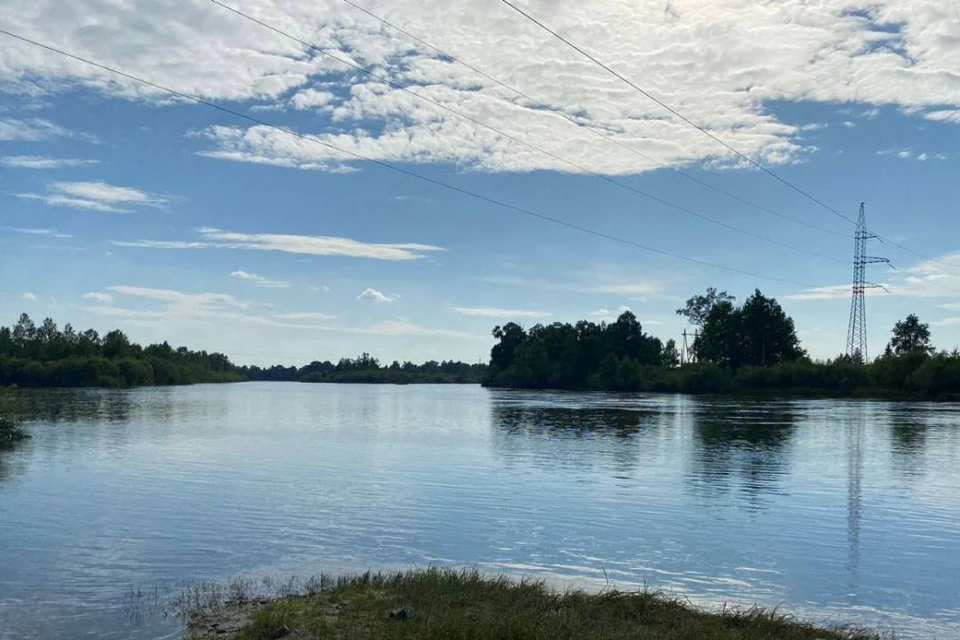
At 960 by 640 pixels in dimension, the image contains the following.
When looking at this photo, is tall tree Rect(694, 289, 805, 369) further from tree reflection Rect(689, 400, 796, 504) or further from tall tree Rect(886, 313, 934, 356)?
tree reflection Rect(689, 400, 796, 504)

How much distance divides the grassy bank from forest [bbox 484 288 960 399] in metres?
121

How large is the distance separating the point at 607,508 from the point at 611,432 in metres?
30.8

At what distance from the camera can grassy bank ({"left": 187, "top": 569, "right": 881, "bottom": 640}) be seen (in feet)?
34.3

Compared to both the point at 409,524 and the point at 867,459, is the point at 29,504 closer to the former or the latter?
the point at 409,524

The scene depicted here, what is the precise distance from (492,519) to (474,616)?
11155 millimetres

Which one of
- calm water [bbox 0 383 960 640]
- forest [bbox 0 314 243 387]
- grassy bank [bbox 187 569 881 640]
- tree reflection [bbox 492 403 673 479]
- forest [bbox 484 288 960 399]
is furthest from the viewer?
forest [bbox 0 314 243 387]

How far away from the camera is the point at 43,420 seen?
60000 mm

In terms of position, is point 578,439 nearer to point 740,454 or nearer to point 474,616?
point 740,454

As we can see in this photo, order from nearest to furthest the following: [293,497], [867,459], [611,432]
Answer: [293,497] → [867,459] → [611,432]

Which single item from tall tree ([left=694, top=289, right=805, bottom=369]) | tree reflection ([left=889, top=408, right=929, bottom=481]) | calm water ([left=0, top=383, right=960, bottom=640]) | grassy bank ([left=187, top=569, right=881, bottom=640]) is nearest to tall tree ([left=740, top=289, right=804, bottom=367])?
tall tree ([left=694, top=289, right=805, bottom=369])

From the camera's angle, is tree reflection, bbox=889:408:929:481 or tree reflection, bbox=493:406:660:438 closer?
tree reflection, bbox=889:408:929:481

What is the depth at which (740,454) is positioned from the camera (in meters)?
40.1

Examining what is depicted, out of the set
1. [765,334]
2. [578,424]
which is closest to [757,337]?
[765,334]

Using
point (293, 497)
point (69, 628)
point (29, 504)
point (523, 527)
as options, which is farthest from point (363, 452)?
point (69, 628)
